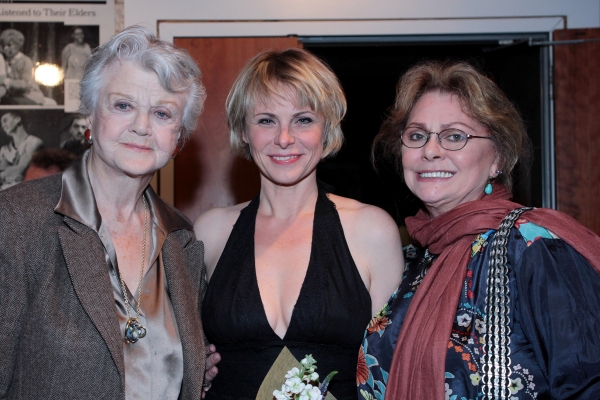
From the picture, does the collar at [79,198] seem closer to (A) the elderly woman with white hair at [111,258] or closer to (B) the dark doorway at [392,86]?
(A) the elderly woman with white hair at [111,258]

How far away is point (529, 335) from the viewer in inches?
65.5

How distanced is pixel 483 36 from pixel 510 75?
139cm

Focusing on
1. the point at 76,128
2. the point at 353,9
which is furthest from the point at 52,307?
the point at 353,9

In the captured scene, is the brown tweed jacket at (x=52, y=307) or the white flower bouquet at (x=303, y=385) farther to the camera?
the brown tweed jacket at (x=52, y=307)

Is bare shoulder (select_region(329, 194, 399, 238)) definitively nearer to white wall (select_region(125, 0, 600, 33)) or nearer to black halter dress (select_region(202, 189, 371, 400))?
black halter dress (select_region(202, 189, 371, 400))

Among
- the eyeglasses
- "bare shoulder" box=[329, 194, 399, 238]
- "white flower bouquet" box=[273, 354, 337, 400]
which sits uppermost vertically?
the eyeglasses

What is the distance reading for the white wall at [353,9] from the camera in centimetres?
395

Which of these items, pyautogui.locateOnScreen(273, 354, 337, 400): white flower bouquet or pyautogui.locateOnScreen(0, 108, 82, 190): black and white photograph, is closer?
pyautogui.locateOnScreen(273, 354, 337, 400): white flower bouquet

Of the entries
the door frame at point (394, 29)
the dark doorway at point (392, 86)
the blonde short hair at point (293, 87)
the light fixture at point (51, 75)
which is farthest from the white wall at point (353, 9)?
the blonde short hair at point (293, 87)

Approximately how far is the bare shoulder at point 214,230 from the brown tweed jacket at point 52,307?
0.63 m

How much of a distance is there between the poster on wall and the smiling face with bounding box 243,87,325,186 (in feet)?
6.83

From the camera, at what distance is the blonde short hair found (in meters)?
2.25

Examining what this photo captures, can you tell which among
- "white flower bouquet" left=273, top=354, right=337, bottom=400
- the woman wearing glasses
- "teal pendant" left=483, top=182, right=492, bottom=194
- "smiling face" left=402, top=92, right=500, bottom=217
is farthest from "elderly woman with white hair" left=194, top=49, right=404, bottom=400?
"white flower bouquet" left=273, top=354, right=337, bottom=400

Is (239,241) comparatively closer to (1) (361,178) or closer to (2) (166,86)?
(2) (166,86)
